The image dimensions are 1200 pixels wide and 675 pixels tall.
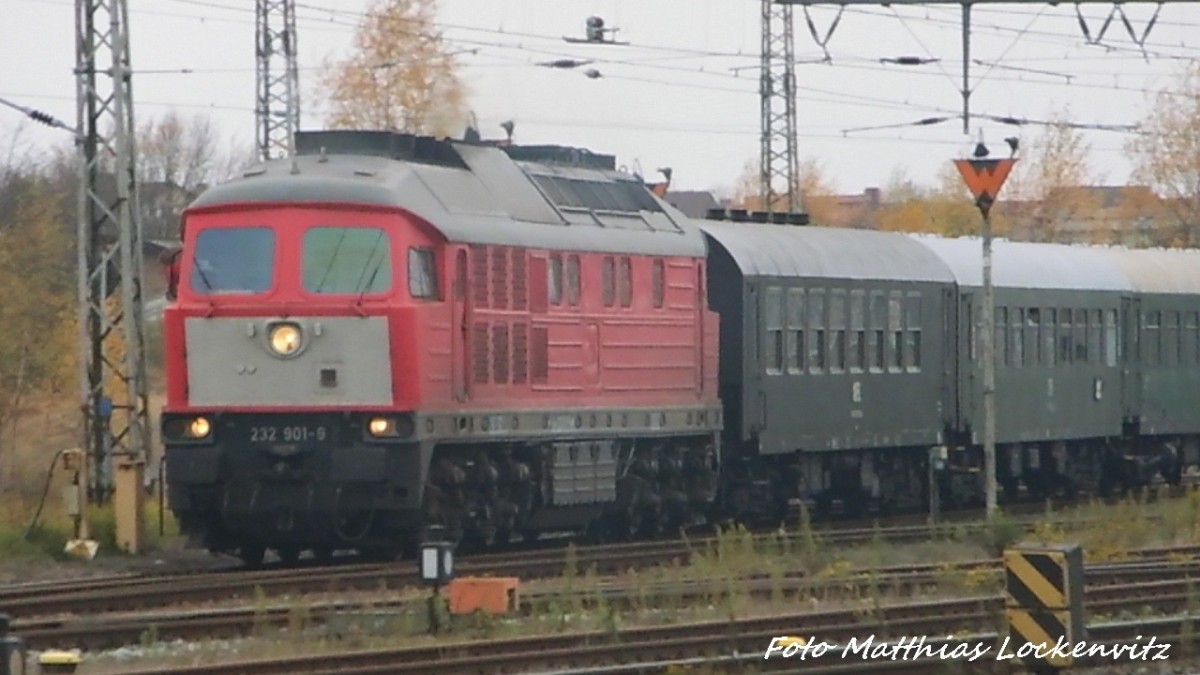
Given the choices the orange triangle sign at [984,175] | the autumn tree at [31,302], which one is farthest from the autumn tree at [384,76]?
the orange triangle sign at [984,175]

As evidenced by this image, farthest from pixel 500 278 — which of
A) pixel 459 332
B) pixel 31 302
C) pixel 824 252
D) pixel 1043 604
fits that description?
pixel 31 302

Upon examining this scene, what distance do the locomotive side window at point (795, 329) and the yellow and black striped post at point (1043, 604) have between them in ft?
44.4

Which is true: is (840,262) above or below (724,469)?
above

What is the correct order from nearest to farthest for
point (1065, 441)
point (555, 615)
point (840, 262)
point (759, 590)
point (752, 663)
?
point (752, 663) < point (555, 615) < point (759, 590) < point (840, 262) < point (1065, 441)

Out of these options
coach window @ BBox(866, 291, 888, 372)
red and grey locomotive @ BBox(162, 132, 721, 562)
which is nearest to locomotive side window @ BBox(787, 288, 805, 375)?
coach window @ BBox(866, 291, 888, 372)

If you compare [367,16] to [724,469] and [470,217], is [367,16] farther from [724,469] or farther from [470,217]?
[470,217]

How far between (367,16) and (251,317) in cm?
3380

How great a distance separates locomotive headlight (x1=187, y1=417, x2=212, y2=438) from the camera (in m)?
21.3

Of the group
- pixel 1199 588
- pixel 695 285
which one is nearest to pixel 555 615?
pixel 1199 588

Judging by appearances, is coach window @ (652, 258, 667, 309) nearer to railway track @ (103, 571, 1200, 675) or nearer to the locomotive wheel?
the locomotive wheel

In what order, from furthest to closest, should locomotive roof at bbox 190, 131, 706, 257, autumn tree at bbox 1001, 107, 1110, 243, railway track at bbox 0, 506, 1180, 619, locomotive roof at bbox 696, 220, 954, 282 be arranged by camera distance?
autumn tree at bbox 1001, 107, 1110, 243
locomotive roof at bbox 696, 220, 954, 282
locomotive roof at bbox 190, 131, 706, 257
railway track at bbox 0, 506, 1180, 619

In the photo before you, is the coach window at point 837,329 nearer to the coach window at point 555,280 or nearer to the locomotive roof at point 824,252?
the locomotive roof at point 824,252

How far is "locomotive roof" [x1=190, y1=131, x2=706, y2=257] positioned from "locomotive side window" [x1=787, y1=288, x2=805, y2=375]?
1.94 m

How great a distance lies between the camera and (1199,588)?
65.8 ft
